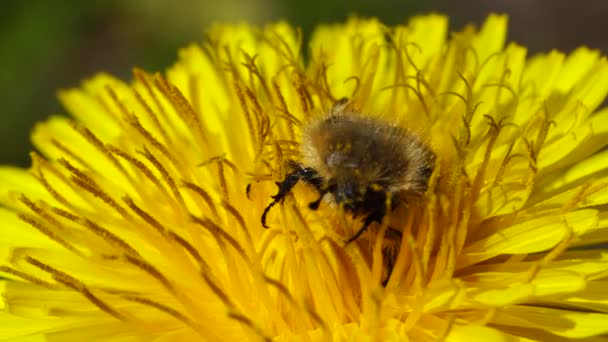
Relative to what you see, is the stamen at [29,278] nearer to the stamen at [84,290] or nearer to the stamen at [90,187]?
the stamen at [84,290]

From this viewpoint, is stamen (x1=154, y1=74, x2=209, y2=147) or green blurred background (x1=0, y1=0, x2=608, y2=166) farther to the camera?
green blurred background (x1=0, y1=0, x2=608, y2=166)

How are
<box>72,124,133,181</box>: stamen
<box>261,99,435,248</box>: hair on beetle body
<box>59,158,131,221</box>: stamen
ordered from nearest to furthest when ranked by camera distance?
1. <box>261,99,435,248</box>: hair on beetle body
2. <box>59,158,131,221</box>: stamen
3. <box>72,124,133,181</box>: stamen

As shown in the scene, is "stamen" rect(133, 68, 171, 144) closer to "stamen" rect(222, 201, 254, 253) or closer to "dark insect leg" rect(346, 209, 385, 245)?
"stamen" rect(222, 201, 254, 253)

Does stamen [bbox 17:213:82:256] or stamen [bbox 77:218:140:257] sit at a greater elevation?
stamen [bbox 17:213:82:256]

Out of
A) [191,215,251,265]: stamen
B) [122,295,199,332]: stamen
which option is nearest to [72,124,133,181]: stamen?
[191,215,251,265]: stamen

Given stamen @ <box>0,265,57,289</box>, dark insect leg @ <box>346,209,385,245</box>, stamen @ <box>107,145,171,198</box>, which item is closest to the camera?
dark insect leg @ <box>346,209,385,245</box>

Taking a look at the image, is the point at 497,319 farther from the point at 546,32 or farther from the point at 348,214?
the point at 546,32
